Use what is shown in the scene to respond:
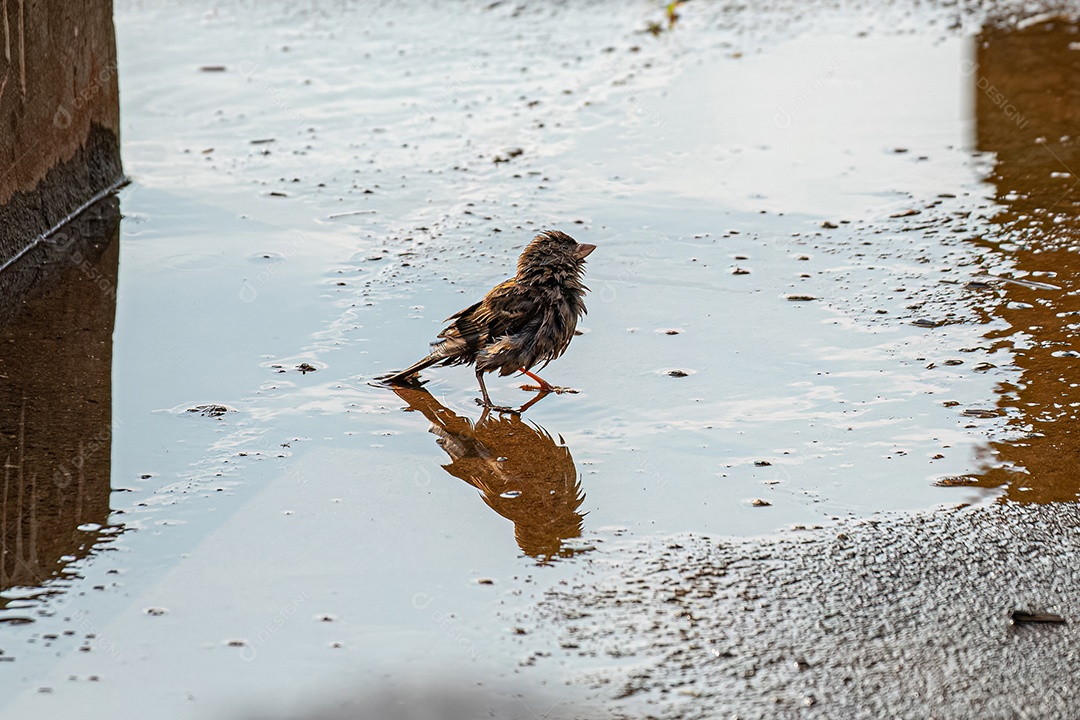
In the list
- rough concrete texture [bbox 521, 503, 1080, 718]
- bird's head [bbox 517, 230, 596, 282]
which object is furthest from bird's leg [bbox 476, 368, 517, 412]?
rough concrete texture [bbox 521, 503, 1080, 718]

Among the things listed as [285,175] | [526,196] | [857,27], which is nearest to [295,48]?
[285,175]

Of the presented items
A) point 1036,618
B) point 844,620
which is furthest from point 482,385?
point 1036,618

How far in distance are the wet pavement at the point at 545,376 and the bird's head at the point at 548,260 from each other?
47 cm

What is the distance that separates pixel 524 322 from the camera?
520cm

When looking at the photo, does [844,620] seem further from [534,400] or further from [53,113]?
[53,113]

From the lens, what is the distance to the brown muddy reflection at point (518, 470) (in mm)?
4195

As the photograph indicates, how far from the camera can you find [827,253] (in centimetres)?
647

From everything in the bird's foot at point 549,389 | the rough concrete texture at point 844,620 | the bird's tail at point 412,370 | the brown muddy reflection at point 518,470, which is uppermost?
the bird's tail at point 412,370

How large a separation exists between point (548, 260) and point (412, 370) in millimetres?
762

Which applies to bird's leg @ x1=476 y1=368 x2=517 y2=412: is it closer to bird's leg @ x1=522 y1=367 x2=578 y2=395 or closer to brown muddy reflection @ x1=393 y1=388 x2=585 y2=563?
brown muddy reflection @ x1=393 y1=388 x2=585 y2=563

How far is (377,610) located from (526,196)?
4.02m

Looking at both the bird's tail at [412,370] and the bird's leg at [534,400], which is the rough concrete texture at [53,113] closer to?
the bird's tail at [412,370]

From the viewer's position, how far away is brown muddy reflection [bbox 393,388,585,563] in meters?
4.20

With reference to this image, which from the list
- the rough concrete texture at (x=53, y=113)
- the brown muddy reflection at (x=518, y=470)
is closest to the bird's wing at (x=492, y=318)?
the brown muddy reflection at (x=518, y=470)
